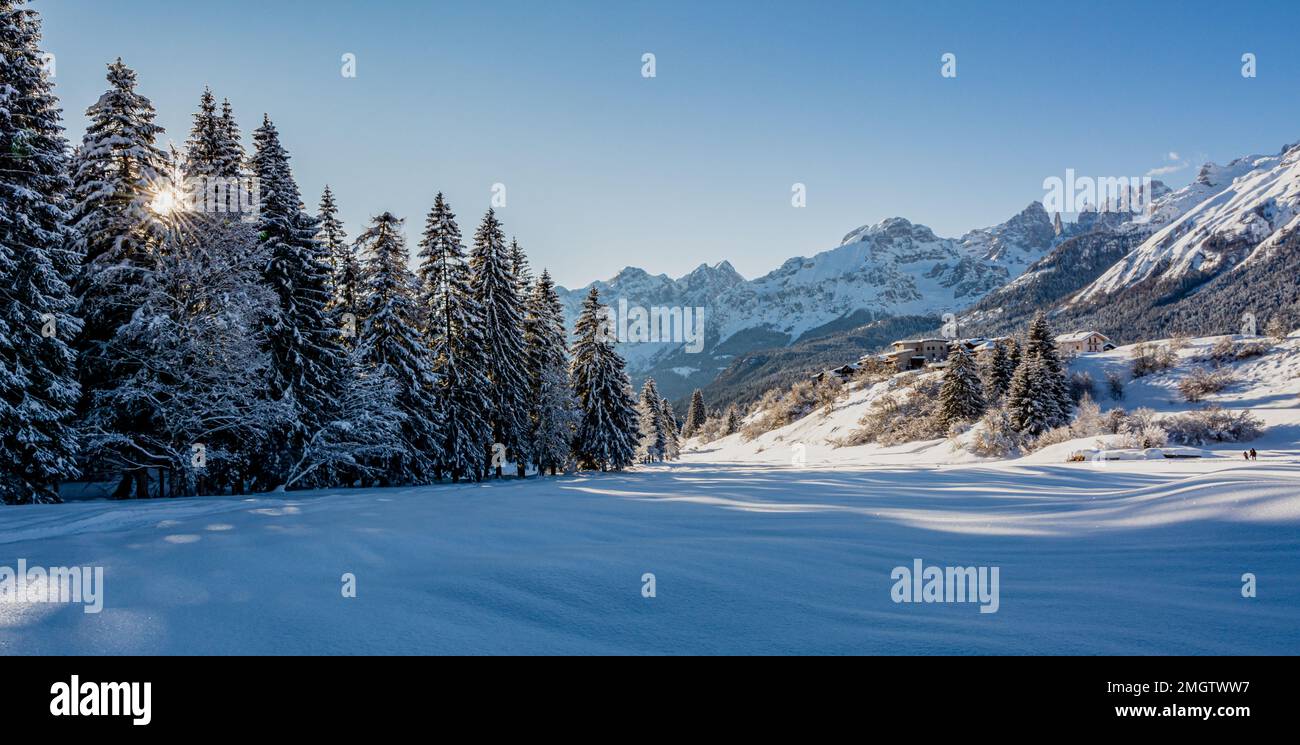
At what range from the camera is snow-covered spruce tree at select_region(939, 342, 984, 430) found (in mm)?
57562

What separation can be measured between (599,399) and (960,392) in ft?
138

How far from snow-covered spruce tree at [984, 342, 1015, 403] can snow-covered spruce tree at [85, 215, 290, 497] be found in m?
63.2

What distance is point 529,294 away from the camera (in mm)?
36500

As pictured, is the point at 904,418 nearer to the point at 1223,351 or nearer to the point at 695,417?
the point at 1223,351

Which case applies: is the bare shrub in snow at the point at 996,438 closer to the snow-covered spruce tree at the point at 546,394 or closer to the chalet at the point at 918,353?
the snow-covered spruce tree at the point at 546,394

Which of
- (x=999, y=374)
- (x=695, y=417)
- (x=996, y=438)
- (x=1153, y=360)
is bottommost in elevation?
(x=695, y=417)

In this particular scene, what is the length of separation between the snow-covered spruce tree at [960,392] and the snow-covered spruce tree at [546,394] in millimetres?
42952

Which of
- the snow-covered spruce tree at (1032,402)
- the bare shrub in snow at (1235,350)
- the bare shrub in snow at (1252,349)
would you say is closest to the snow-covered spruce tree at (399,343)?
the snow-covered spruce tree at (1032,402)

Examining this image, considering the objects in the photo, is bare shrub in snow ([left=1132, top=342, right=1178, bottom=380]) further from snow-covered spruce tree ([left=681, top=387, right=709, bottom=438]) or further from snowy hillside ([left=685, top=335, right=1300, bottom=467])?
snow-covered spruce tree ([left=681, top=387, right=709, bottom=438])

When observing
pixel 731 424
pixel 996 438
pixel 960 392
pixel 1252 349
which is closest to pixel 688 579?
pixel 996 438

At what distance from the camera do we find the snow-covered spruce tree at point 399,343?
24.5m

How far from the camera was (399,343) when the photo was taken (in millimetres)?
24766
